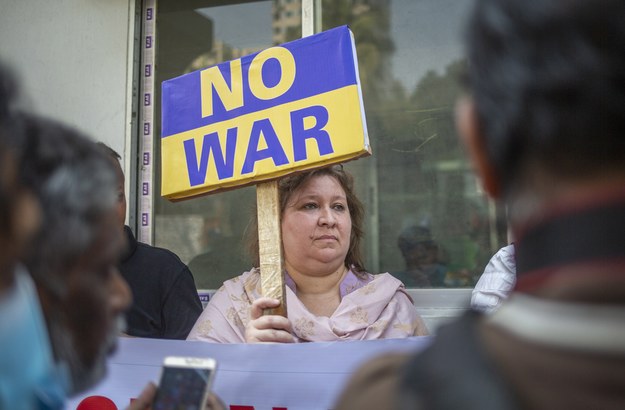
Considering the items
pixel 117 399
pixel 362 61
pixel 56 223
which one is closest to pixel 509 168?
pixel 56 223

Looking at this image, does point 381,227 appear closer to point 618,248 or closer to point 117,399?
point 117,399

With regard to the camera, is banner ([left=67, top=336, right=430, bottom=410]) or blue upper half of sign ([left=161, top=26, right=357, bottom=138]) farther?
blue upper half of sign ([left=161, top=26, right=357, bottom=138])

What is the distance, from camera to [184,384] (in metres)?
1.40

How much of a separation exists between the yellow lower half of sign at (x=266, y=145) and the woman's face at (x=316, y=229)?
385 millimetres

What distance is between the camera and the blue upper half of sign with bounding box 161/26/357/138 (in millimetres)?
2135

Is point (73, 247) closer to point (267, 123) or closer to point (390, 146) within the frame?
point (267, 123)

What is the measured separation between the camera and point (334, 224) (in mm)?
2570

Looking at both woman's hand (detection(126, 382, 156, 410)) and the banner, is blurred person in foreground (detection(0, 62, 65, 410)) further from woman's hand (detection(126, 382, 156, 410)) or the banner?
the banner

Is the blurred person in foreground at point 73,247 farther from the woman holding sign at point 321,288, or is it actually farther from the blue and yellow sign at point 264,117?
the woman holding sign at point 321,288

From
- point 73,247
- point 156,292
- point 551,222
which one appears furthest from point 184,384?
point 156,292

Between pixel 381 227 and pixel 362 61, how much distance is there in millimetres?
1016

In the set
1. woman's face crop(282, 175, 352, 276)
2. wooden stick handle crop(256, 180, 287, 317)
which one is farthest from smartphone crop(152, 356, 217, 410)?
woman's face crop(282, 175, 352, 276)

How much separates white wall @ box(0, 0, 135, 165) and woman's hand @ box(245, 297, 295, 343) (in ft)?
7.38

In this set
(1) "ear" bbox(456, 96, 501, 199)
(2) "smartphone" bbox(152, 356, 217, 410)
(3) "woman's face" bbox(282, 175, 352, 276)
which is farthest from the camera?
(3) "woman's face" bbox(282, 175, 352, 276)
